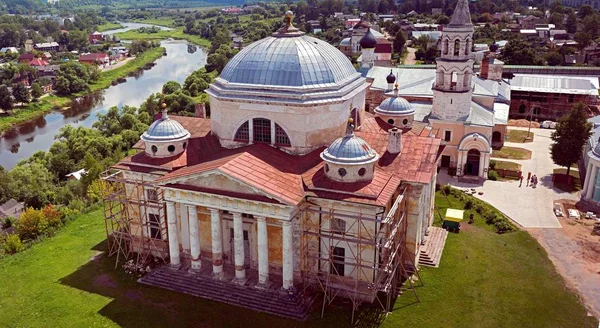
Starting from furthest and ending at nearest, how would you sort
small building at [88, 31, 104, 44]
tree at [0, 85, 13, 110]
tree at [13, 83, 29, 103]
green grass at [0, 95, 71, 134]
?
small building at [88, 31, 104, 44] < tree at [13, 83, 29, 103] < tree at [0, 85, 13, 110] < green grass at [0, 95, 71, 134]

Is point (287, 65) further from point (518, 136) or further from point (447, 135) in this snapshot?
point (518, 136)

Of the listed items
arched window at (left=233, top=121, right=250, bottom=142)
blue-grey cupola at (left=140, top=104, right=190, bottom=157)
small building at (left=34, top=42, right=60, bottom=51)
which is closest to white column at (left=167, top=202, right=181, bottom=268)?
blue-grey cupola at (left=140, top=104, right=190, bottom=157)

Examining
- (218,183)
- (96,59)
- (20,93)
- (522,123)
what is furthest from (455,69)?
(96,59)

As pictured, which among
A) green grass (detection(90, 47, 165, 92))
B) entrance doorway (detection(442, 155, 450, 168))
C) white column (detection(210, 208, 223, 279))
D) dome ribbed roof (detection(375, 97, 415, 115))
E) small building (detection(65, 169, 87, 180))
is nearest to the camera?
white column (detection(210, 208, 223, 279))

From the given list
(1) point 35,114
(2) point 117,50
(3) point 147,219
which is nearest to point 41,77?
(1) point 35,114

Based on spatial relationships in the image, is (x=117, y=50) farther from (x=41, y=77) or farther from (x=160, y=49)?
(x=41, y=77)

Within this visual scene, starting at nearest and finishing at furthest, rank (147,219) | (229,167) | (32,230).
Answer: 1. (229,167)
2. (147,219)
3. (32,230)

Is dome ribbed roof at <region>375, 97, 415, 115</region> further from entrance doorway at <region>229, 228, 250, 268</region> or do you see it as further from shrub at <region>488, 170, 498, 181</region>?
entrance doorway at <region>229, 228, 250, 268</region>
